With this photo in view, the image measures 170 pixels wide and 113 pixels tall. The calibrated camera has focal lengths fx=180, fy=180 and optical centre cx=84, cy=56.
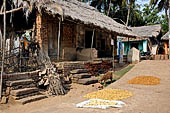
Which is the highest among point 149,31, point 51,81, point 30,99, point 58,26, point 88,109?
point 149,31

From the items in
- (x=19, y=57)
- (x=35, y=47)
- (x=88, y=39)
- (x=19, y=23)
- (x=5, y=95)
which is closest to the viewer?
(x=5, y=95)

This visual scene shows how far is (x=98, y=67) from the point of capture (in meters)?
11.4

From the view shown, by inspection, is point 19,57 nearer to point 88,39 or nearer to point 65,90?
point 65,90

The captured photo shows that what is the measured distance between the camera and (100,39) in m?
14.5

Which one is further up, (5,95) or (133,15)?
(133,15)

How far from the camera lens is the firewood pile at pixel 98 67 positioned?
34.5 ft

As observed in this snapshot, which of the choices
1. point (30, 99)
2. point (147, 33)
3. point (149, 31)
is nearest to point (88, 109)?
point (30, 99)

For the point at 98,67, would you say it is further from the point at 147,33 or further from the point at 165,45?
the point at 165,45

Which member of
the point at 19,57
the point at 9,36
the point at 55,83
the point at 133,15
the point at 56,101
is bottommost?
the point at 56,101

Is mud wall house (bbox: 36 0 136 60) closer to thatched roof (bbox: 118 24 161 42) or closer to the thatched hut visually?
the thatched hut

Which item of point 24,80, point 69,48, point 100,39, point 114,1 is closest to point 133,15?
point 114,1

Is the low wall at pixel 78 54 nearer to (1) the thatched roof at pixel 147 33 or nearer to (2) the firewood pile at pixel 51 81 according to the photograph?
(2) the firewood pile at pixel 51 81

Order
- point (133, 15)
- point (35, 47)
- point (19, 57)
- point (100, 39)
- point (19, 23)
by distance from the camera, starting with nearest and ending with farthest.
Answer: point (19, 57) < point (35, 47) < point (19, 23) < point (100, 39) < point (133, 15)

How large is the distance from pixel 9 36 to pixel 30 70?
464 centimetres
